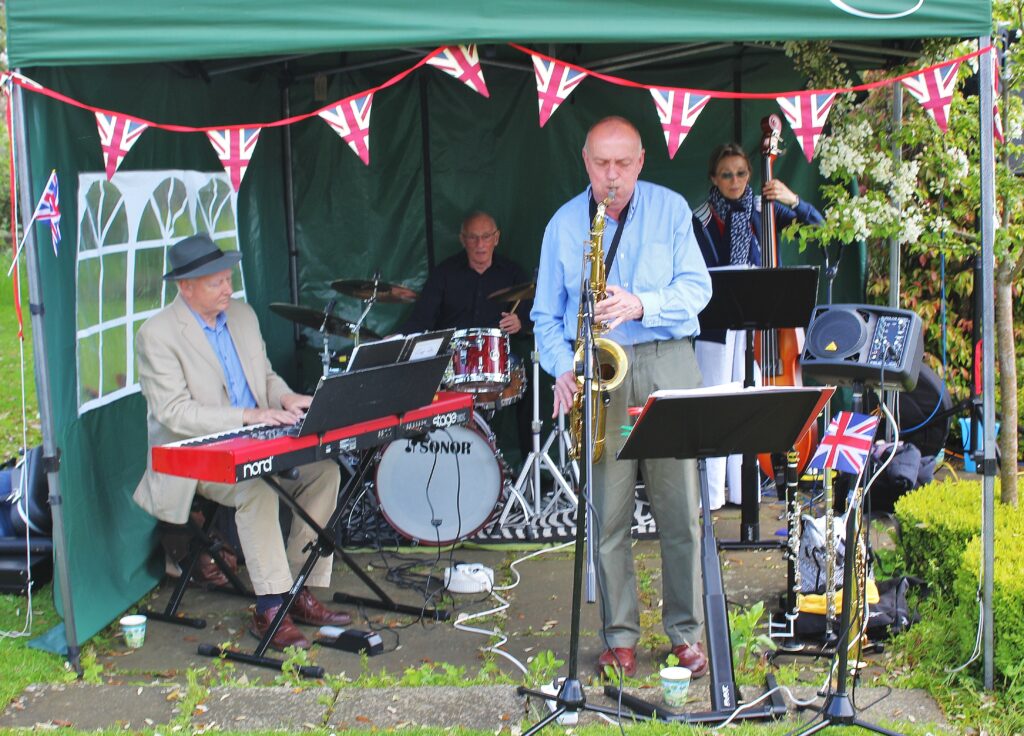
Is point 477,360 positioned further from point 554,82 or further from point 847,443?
point 847,443

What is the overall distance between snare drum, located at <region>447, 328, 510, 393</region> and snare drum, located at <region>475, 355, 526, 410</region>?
0.30 ft

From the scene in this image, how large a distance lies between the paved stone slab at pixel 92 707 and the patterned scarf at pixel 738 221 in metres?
3.47

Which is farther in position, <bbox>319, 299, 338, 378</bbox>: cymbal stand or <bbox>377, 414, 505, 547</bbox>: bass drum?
<bbox>377, 414, 505, 547</bbox>: bass drum

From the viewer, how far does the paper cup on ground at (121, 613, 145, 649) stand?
4750 mm

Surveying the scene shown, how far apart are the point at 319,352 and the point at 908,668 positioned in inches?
160

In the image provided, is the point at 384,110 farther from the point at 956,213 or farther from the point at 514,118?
the point at 956,213

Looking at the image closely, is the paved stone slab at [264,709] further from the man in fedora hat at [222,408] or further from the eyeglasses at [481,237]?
the eyeglasses at [481,237]

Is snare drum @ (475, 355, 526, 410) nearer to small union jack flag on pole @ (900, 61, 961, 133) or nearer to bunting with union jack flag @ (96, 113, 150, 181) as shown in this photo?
bunting with union jack flag @ (96, 113, 150, 181)

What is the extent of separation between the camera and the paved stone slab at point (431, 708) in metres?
3.84

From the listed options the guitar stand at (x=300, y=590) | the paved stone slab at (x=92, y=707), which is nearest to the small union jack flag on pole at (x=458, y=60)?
the guitar stand at (x=300, y=590)

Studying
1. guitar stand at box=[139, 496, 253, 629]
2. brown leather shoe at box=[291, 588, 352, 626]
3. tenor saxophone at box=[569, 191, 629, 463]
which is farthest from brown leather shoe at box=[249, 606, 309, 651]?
tenor saxophone at box=[569, 191, 629, 463]

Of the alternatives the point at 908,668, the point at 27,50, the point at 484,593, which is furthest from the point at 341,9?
the point at 908,668

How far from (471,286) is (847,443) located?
3263 mm

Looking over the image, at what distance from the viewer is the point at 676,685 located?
3812 mm
